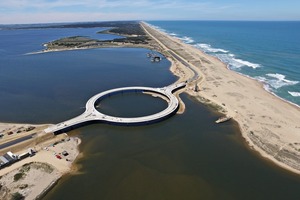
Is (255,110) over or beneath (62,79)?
beneath

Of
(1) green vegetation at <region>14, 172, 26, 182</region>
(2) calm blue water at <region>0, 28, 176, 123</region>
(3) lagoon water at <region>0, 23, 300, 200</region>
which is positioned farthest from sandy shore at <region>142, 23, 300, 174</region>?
(1) green vegetation at <region>14, 172, 26, 182</region>

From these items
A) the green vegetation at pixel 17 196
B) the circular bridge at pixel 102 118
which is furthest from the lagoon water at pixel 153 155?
the green vegetation at pixel 17 196

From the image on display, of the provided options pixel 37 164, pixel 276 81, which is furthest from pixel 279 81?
pixel 37 164

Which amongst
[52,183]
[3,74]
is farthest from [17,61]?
[52,183]

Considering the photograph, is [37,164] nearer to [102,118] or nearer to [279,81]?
[102,118]

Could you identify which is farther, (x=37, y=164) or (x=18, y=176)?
(x=37, y=164)

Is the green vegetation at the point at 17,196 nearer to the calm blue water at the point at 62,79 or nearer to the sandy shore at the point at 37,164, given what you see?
the sandy shore at the point at 37,164

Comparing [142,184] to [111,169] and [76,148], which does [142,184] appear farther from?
[76,148]
